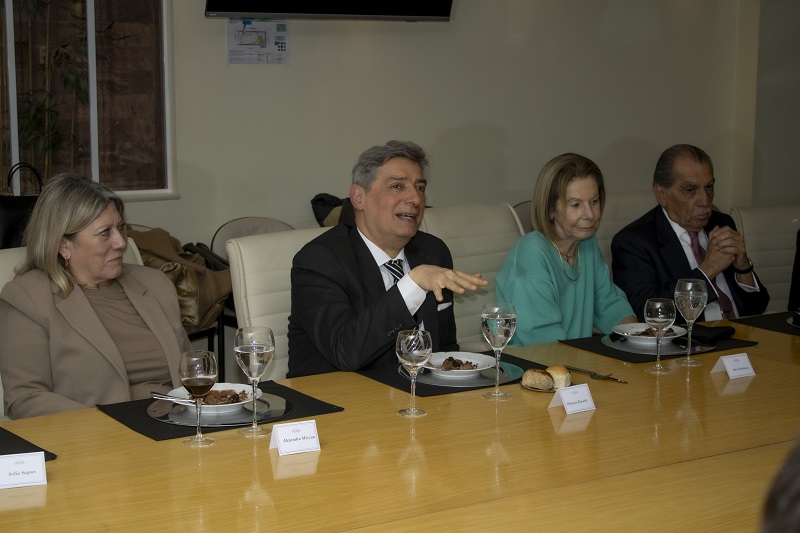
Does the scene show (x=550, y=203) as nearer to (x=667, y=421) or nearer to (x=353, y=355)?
(x=353, y=355)

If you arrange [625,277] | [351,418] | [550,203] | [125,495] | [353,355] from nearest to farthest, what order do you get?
[125,495], [351,418], [353,355], [550,203], [625,277]

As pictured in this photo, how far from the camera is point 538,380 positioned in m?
2.29

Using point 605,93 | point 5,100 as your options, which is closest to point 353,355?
point 5,100

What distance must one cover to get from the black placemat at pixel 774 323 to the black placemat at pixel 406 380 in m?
0.92

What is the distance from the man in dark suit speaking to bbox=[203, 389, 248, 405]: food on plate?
441mm

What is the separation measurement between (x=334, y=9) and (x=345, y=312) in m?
2.81

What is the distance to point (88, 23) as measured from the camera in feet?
15.2

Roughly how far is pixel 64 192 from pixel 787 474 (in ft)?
8.05

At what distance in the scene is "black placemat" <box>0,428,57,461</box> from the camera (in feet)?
5.90

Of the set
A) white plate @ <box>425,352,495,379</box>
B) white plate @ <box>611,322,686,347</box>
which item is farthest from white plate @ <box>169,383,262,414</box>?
white plate @ <box>611,322,686,347</box>

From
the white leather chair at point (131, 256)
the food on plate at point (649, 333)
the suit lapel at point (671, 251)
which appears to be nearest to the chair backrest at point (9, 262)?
the white leather chair at point (131, 256)

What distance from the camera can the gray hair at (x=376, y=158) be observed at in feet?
9.75

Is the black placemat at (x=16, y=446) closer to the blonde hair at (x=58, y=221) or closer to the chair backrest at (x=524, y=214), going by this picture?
the blonde hair at (x=58, y=221)

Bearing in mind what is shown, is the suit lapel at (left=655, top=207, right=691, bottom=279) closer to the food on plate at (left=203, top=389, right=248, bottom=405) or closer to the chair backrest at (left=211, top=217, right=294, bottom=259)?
the chair backrest at (left=211, top=217, right=294, bottom=259)
